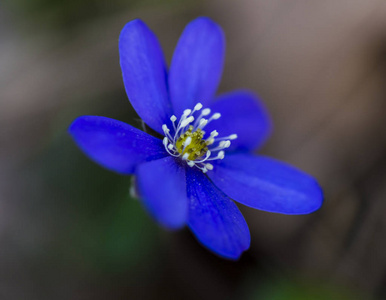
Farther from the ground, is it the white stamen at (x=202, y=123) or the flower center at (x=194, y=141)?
the white stamen at (x=202, y=123)

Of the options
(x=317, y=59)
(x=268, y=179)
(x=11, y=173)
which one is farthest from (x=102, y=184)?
(x=317, y=59)

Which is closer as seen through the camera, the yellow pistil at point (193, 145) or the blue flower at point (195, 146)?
Result: the blue flower at point (195, 146)

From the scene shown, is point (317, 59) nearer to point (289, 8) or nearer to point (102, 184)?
point (289, 8)

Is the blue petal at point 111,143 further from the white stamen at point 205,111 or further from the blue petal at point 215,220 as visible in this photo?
the white stamen at point 205,111

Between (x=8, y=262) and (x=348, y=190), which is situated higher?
(x=348, y=190)

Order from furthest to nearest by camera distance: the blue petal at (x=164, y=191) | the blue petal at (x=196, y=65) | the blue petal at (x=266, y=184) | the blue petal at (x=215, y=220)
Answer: the blue petal at (x=196, y=65) → the blue petal at (x=266, y=184) → the blue petal at (x=215, y=220) → the blue petal at (x=164, y=191)

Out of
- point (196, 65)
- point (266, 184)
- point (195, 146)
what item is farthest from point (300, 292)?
point (196, 65)

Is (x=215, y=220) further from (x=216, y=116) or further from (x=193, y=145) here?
(x=216, y=116)

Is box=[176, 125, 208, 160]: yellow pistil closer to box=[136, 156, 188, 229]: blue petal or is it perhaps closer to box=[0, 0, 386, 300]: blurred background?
box=[136, 156, 188, 229]: blue petal

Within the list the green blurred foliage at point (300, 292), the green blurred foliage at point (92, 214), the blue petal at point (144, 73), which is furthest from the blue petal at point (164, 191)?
the green blurred foliage at point (300, 292)
